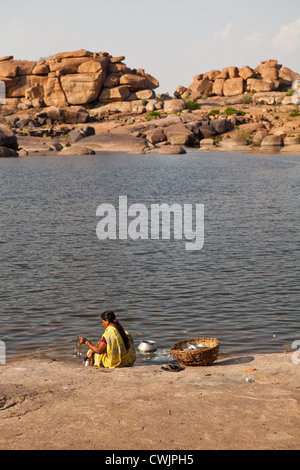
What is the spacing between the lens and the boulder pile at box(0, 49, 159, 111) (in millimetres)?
105750

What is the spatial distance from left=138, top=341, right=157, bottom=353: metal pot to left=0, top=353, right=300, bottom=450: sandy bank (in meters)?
0.72

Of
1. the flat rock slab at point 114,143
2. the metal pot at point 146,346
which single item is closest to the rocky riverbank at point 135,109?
the flat rock slab at point 114,143

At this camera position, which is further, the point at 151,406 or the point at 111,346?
the point at 111,346

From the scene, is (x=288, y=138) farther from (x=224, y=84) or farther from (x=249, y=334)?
(x=249, y=334)

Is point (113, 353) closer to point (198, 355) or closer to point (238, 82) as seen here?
point (198, 355)

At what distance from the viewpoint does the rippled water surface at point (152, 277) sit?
11.8m

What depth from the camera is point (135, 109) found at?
10425cm

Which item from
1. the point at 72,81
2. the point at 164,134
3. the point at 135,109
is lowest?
the point at 164,134

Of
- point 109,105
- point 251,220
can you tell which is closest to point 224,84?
point 109,105

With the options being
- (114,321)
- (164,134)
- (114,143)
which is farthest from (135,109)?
(114,321)

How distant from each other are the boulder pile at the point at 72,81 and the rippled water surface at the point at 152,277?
77417 mm

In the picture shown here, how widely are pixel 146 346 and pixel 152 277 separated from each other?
17.3 feet

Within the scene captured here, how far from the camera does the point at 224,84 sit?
385ft

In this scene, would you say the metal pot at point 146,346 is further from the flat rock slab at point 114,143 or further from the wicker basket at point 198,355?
the flat rock slab at point 114,143
